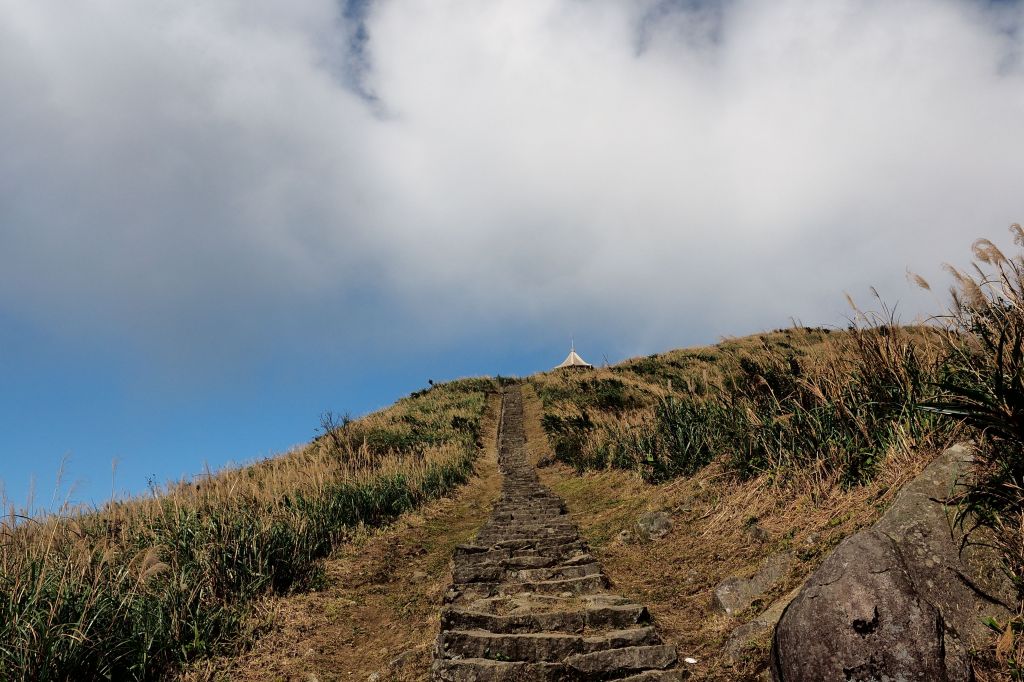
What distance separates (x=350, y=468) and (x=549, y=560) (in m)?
7.42

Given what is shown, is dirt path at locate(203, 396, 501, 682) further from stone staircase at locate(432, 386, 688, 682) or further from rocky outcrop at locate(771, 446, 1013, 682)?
rocky outcrop at locate(771, 446, 1013, 682)

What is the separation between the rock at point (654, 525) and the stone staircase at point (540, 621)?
936 mm

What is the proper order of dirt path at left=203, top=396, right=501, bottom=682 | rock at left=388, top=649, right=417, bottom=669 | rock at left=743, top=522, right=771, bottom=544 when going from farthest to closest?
rock at left=743, top=522, right=771, bottom=544 → dirt path at left=203, top=396, right=501, bottom=682 → rock at left=388, top=649, right=417, bottom=669

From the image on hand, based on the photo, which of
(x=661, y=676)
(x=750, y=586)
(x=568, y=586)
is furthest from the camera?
(x=568, y=586)

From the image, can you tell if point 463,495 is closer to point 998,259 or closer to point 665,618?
point 665,618

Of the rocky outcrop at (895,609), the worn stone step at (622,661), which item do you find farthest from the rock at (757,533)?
the rocky outcrop at (895,609)

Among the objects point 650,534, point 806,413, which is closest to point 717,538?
point 650,534

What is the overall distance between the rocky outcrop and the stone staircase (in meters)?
1.32

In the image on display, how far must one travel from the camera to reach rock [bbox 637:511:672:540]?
23.7ft

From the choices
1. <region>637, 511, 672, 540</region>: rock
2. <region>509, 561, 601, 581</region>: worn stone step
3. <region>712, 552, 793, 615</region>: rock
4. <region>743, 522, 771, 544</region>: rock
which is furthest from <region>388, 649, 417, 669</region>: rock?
<region>743, 522, 771, 544</region>: rock

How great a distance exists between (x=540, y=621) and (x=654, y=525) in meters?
3.00

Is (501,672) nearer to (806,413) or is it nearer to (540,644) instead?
(540,644)

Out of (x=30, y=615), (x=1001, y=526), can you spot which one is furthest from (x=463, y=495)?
(x=1001, y=526)

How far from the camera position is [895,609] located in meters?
2.85
